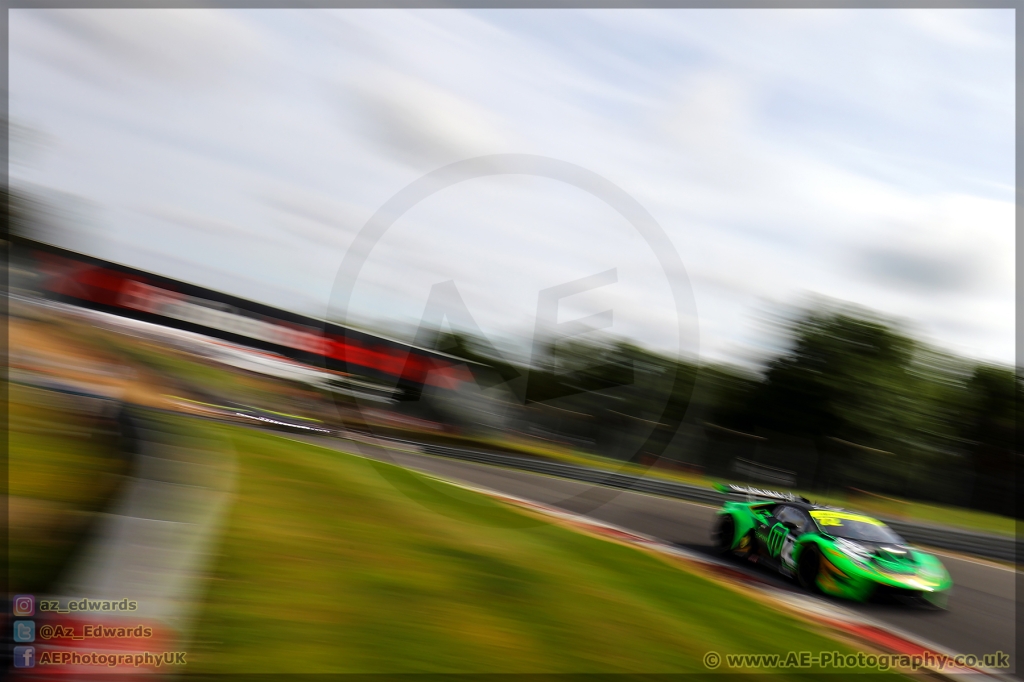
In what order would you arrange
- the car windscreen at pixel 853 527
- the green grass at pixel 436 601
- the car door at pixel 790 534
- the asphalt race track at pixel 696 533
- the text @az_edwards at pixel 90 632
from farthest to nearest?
the car door at pixel 790 534 → the car windscreen at pixel 853 527 → the asphalt race track at pixel 696 533 → the green grass at pixel 436 601 → the text @az_edwards at pixel 90 632

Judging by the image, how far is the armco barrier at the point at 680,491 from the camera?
13539 millimetres

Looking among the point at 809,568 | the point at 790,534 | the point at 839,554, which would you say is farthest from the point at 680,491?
the point at 839,554

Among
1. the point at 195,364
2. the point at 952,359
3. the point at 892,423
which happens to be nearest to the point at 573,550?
the point at 195,364

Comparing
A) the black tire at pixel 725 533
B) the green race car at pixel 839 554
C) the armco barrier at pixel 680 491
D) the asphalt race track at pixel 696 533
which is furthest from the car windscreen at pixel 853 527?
the armco barrier at pixel 680 491

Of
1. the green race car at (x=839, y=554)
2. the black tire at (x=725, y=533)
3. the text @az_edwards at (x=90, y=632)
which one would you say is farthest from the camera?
the black tire at (x=725, y=533)

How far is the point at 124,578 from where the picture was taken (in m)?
3.80

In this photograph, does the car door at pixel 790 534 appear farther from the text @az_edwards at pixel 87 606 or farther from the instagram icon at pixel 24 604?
the instagram icon at pixel 24 604

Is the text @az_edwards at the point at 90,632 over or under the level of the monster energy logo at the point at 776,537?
over

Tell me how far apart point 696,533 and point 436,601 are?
22.3 feet

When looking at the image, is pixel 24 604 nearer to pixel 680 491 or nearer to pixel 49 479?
pixel 49 479

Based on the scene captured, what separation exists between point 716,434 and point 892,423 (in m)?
11.7

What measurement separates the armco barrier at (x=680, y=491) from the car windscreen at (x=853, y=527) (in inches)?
307

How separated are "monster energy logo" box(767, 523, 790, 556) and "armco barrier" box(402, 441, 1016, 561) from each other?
8.08 metres

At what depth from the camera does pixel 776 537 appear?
25.9ft
